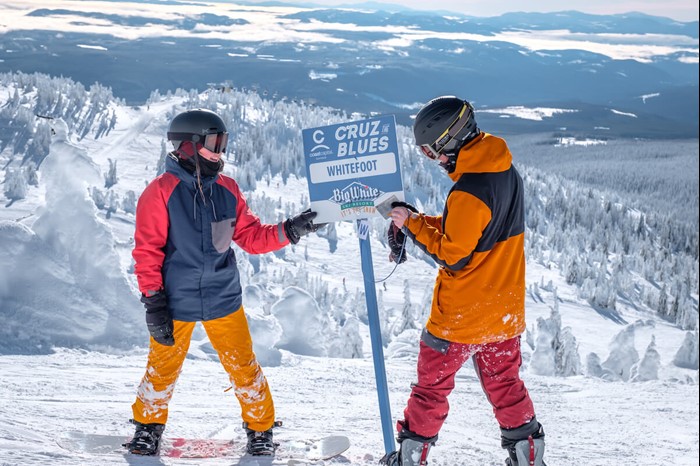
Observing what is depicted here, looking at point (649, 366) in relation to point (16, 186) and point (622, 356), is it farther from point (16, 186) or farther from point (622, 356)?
point (16, 186)

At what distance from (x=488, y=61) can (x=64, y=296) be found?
48.8 m

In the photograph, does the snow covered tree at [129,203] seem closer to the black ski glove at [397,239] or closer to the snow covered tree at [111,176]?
the snow covered tree at [111,176]

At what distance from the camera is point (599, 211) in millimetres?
34781

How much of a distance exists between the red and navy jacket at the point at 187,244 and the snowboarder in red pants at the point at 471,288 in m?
0.85

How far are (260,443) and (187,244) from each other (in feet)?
3.46

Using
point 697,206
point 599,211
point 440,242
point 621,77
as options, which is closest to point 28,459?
point 440,242

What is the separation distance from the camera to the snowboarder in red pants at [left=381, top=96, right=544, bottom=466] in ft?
8.57

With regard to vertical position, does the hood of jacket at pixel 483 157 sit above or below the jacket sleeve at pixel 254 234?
above

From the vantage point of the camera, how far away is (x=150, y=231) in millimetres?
2861

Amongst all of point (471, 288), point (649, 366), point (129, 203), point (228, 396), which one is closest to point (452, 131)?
point (471, 288)

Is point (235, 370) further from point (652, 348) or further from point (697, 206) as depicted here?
point (697, 206)

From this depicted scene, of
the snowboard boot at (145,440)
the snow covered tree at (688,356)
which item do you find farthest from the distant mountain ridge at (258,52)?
the snow covered tree at (688,356)

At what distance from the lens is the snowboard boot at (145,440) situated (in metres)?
3.00

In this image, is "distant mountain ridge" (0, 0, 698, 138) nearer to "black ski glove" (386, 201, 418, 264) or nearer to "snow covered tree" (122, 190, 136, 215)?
"snow covered tree" (122, 190, 136, 215)
